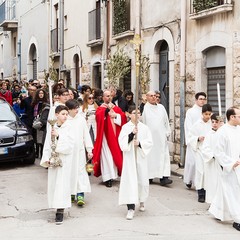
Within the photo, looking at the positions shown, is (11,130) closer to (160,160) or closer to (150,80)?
(160,160)

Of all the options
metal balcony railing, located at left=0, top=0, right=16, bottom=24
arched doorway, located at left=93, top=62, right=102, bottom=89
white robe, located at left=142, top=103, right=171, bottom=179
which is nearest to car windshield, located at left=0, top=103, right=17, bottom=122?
white robe, located at left=142, top=103, right=171, bottom=179

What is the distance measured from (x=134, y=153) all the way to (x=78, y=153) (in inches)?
34.6

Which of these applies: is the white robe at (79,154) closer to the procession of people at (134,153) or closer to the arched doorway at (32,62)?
the procession of people at (134,153)

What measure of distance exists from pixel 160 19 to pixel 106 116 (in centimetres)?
546

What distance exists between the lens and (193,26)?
1349 centimetres

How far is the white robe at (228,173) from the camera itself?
7.48 metres

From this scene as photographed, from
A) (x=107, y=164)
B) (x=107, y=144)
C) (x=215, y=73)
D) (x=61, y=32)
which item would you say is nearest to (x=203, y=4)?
(x=215, y=73)

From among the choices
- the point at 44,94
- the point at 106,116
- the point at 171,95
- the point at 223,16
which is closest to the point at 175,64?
the point at 171,95

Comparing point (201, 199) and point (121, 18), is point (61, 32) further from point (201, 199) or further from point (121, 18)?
point (201, 199)

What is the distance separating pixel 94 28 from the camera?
2008cm

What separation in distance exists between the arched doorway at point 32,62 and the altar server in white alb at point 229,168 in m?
23.1

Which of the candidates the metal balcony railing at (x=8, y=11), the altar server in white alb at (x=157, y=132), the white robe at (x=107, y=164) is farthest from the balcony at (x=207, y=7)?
the metal balcony railing at (x=8, y=11)

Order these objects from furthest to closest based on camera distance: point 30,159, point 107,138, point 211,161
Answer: point 30,159 → point 107,138 → point 211,161

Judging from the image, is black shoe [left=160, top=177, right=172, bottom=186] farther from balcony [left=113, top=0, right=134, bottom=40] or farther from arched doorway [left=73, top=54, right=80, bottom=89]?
arched doorway [left=73, top=54, right=80, bottom=89]
